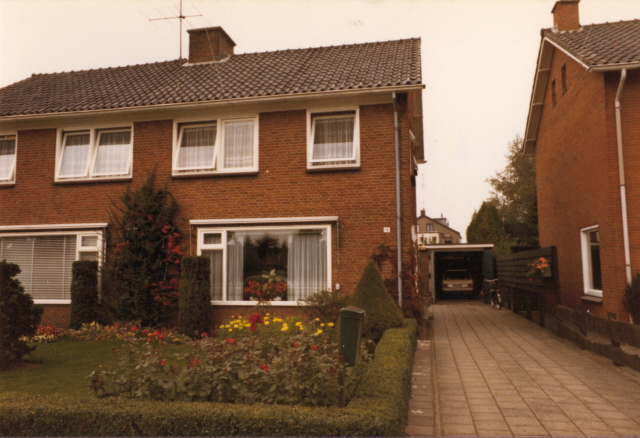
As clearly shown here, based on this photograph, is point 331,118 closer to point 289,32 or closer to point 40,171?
point 289,32

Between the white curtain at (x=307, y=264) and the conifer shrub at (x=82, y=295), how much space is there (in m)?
4.78

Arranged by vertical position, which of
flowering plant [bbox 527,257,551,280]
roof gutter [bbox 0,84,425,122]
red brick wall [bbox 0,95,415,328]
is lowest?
flowering plant [bbox 527,257,551,280]

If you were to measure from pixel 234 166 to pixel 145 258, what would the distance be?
10.0 feet

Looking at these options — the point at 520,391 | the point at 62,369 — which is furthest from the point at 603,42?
the point at 62,369

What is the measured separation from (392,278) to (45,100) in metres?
10.8

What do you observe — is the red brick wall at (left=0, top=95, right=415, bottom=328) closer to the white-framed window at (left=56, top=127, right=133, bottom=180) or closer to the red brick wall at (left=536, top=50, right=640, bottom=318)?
the white-framed window at (left=56, top=127, right=133, bottom=180)

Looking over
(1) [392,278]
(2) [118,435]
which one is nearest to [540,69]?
(1) [392,278]

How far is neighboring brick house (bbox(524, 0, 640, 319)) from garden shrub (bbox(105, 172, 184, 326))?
982cm

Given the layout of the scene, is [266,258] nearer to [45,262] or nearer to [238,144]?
[238,144]

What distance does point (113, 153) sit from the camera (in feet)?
43.7

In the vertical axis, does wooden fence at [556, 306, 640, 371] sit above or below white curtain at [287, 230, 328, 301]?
below

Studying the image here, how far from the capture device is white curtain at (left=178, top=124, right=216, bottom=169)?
1272 centimetres

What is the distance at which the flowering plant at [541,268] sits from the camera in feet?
38.8

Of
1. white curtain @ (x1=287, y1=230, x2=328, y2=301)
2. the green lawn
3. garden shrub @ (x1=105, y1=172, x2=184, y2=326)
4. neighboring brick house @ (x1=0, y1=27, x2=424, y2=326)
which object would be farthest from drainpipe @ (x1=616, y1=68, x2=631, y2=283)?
garden shrub @ (x1=105, y1=172, x2=184, y2=326)
